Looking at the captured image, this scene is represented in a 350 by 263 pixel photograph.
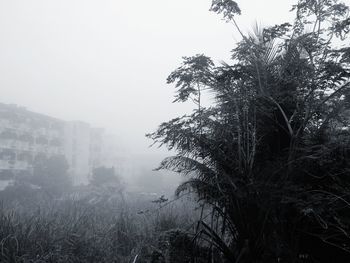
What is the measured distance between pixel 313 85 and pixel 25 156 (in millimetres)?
49758

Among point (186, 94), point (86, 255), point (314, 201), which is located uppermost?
point (186, 94)

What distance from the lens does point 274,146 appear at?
20.5 ft

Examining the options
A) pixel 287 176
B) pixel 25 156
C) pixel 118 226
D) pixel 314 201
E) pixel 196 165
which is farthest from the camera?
pixel 25 156

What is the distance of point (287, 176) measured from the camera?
16.4 ft

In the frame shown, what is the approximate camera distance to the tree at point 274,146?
16.1 feet

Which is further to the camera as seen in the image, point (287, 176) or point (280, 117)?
point (280, 117)

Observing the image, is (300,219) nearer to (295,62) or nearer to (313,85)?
(313,85)

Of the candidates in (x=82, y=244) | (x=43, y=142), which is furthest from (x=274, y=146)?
(x=43, y=142)

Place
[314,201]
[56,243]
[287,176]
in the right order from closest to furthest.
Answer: [314,201], [287,176], [56,243]

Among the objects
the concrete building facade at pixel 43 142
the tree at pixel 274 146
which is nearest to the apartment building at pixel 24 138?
the concrete building facade at pixel 43 142

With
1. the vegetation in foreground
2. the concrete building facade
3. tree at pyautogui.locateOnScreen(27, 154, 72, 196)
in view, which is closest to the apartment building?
the concrete building facade

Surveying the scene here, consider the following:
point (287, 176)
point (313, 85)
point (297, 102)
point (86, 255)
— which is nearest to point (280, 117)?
point (297, 102)

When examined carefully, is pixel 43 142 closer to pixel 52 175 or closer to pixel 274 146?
pixel 52 175

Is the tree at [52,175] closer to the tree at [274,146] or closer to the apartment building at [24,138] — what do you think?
the apartment building at [24,138]
